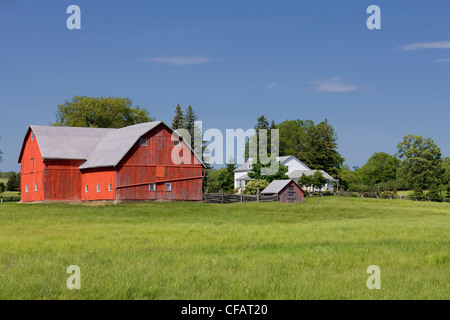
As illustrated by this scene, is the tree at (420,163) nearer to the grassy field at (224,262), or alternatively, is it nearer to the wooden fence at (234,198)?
the wooden fence at (234,198)

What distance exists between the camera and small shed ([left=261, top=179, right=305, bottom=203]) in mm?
62031

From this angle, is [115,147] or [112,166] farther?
[115,147]

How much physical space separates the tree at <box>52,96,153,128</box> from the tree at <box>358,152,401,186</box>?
86.6m

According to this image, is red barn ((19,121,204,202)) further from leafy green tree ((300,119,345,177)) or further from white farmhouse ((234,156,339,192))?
leafy green tree ((300,119,345,177))

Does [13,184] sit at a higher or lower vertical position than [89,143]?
lower

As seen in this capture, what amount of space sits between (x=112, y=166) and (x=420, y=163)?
259 feet

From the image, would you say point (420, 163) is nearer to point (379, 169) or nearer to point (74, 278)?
point (379, 169)

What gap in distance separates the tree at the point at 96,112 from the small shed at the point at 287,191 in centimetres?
3378

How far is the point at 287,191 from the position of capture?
205 feet

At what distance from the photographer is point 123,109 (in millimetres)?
88062

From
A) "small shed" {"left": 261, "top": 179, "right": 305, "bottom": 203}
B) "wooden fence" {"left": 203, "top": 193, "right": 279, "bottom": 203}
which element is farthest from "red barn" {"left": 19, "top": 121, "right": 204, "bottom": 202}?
"small shed" {"left": 261, "top": 179, "right": 305, "bottom": 203}

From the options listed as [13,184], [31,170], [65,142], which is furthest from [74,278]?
[13,184]
